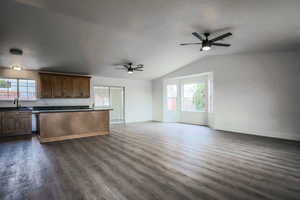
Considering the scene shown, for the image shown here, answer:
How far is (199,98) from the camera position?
7957 mm

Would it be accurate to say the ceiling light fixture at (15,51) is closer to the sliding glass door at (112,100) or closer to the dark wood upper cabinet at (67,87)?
the dark wood upper cabinet at (67,87)

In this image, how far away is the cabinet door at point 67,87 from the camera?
6789 millimetres

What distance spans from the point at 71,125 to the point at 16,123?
2286mm

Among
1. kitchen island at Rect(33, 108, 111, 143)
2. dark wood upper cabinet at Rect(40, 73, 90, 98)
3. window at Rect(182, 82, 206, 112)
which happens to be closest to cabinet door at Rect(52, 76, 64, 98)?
dark wood upper cabinet at Rect(40, 73, 90, 98)

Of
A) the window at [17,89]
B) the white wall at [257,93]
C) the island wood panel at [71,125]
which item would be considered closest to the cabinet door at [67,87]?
the window at [17,89]

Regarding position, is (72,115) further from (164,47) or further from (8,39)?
(164,47)

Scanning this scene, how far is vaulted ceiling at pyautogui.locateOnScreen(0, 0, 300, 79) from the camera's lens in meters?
2.91

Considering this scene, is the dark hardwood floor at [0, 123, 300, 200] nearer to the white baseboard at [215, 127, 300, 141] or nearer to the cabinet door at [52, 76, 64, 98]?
the white baseboard at [215, 127, 300, 141]

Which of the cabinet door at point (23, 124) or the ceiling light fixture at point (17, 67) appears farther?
the cabinet door at point (23, 124)

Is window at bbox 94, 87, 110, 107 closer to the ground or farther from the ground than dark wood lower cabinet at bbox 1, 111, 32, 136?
farther from the ground

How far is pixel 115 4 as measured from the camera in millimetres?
2865

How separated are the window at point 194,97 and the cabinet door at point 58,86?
5.82m

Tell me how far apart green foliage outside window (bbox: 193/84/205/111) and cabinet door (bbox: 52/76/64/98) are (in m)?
6.11

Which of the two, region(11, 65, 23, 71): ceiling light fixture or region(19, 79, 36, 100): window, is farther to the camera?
region(19, 79, 36, 100): window
